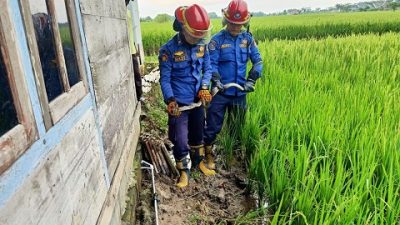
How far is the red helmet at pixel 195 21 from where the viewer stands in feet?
7.94

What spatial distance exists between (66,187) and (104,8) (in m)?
1.51

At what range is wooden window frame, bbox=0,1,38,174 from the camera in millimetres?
781

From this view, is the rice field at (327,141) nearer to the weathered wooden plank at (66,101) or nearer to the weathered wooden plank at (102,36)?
the weathered wooden plank at (66,101)

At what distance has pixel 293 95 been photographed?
3.41m

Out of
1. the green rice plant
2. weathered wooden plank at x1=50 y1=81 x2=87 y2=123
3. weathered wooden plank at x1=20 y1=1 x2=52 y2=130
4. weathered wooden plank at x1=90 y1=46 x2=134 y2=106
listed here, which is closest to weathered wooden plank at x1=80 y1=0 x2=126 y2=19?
weathered wooden plank at x1=90 y1=46 x2=134 y2=106

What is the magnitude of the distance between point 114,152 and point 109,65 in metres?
0.60

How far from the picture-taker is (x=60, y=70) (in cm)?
125

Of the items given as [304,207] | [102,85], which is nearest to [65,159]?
[102,85]

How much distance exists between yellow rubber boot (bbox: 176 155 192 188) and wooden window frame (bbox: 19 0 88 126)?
4.81 feet

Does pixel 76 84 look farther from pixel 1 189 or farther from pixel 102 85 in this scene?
pixel 1 189

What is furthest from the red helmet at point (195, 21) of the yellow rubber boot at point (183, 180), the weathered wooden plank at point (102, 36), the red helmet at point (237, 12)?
the yellow rubber boot at point (183, 180)

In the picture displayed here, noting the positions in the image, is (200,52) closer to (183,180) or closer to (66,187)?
(183,180)

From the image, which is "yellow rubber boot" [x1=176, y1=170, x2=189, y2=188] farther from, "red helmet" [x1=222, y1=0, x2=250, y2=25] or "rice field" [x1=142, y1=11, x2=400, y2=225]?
"red helmet" [x1=222, y1=0, x2=250, y2=25]

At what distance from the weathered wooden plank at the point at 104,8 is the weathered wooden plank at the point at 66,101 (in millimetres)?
475
